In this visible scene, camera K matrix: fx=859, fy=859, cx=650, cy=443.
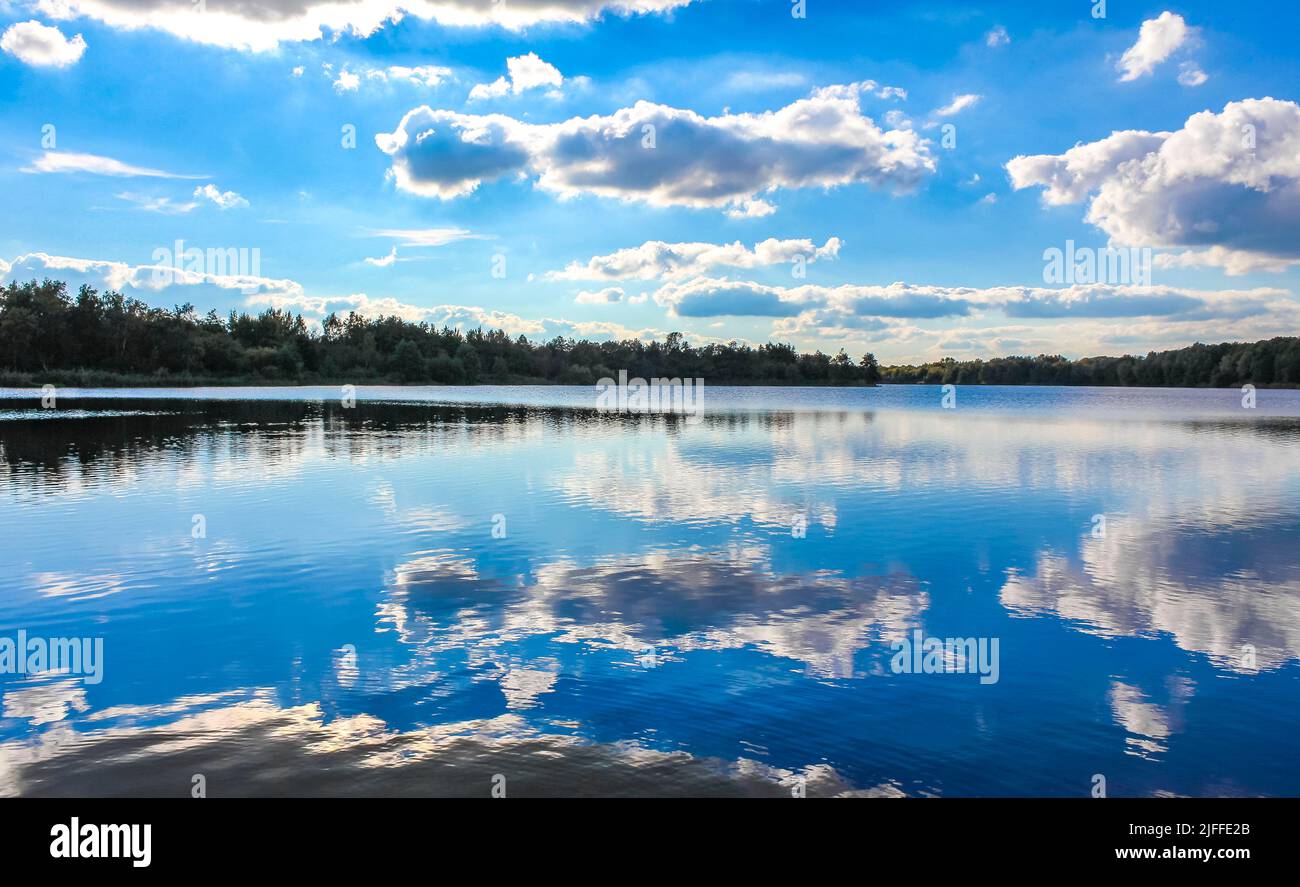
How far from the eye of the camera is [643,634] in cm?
1434

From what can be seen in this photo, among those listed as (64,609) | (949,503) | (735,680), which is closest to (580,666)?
(735,680)

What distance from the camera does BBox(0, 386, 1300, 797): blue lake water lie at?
31.6 ft

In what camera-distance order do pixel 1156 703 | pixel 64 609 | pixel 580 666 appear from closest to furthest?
pixel 1156 703, pixel 580 666, pixel 64 609

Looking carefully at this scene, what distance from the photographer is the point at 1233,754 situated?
10.1 meters

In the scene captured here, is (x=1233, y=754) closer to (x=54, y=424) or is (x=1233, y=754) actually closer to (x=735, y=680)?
(x=735, y=680)

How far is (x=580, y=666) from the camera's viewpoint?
12.8 metres

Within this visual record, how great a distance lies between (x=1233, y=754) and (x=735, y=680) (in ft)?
19.8

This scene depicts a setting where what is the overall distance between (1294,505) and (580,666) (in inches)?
1117

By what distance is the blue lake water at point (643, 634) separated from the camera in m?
9.62

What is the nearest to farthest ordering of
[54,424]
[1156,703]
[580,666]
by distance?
[1156,703], [580,666], [54,424]
